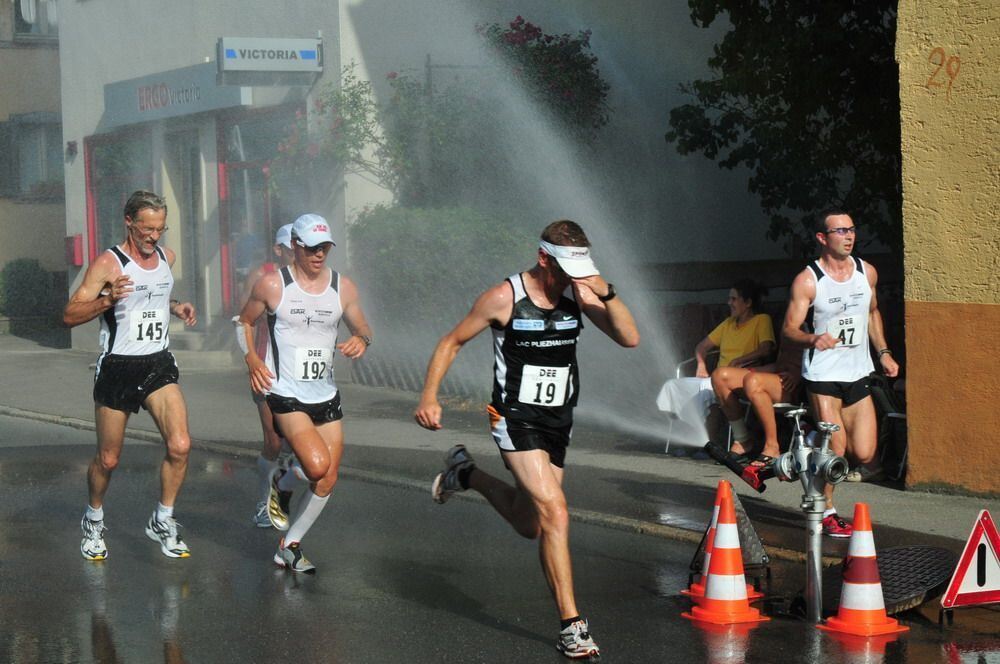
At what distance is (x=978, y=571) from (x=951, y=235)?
12.0ft

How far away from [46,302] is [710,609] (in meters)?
26.0

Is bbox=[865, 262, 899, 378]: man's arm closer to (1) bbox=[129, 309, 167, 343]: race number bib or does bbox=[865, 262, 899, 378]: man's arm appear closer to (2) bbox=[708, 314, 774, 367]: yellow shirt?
(2) bbox=[708, 314, 774, 367]: yellow shirt

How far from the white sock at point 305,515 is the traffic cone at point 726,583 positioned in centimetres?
221

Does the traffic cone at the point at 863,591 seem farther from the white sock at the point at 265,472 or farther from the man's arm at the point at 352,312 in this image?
the white sock at the point at 265,472

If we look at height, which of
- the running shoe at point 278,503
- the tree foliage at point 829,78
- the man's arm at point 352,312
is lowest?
the running shoe at point 278,503

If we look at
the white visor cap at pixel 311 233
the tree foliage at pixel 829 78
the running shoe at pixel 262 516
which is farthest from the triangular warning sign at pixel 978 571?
the tree foliage at pixel 829 78

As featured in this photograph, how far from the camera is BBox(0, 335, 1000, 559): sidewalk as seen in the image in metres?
9.19

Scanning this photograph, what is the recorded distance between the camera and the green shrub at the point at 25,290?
30.4 meters

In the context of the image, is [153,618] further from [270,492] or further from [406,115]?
[406,115]

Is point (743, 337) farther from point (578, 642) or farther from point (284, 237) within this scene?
point (578, 642)

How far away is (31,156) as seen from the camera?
32.8m

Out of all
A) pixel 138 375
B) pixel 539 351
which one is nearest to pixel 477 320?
pixel 539 351

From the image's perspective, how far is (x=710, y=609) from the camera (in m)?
7.09

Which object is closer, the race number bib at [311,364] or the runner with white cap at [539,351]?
the runner with white cap at [539,351]
